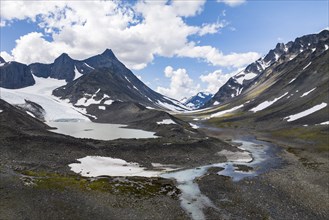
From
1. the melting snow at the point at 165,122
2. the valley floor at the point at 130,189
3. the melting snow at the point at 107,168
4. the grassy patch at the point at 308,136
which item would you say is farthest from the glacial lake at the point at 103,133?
the grassy patch at the point at 308,136

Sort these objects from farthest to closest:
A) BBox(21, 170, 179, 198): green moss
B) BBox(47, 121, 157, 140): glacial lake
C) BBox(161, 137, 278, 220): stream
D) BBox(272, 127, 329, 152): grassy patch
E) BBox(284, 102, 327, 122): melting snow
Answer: BBox(284, 102, 327, 122): melting snow → BBox(47, 121, 157, 140): glacial lake → BBox(272, 127, 329, 152): grassy patch → BBox(21, 170, 179, 198): green moss → BBox(161, 137, 278, 220): stream

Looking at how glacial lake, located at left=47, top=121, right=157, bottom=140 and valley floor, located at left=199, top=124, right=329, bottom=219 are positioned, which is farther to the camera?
glacial lake, located at left=47, top=121, right=157, bottom=140

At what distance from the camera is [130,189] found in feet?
179

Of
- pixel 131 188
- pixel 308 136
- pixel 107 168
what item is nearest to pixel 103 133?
pixel 107 168

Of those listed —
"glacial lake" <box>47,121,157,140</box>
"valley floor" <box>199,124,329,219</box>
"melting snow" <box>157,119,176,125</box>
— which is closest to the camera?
"valley floor" <box>199,124,329,219</box>

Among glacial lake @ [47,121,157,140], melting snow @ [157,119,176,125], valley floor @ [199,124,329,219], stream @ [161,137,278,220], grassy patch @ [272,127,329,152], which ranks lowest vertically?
valley floor @ [199,124,329,219]

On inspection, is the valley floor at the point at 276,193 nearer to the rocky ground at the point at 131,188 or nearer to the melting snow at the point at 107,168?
the rocky ground at the point at 131,188

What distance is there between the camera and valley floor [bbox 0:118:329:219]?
43.7 m

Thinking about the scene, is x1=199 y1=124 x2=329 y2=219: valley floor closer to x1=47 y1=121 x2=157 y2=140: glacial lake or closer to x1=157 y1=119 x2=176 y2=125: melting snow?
x1=47 y1=121 x2=157 y2=140: glacial lake

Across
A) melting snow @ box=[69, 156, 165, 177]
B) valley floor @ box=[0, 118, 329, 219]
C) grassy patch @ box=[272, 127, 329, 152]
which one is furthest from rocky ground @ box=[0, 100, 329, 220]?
grassy patch @ box=[272, 127, 329, 152]

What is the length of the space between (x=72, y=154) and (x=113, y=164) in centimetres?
1011

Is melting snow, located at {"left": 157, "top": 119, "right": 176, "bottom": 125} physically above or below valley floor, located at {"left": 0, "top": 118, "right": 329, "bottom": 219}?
above

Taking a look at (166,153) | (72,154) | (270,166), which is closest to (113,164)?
(72,154)

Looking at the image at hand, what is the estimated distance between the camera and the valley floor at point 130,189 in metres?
43.7
